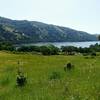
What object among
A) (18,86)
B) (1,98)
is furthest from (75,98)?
(18,86)

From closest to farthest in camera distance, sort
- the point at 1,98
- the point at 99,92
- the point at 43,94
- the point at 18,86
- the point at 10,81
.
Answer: the point at 99,92 < the point at 43,94 < the point at 1,98 < the point at 18,86 < the point at 10,81

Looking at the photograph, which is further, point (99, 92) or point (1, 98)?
point (1, 98)

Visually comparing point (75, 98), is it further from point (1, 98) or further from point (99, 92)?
point (1, 98)

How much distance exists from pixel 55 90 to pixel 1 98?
1.81 metres

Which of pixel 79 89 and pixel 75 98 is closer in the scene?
pixel 75 98

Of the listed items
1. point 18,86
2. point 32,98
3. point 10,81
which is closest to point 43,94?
point 32,98

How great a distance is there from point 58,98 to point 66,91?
538mm

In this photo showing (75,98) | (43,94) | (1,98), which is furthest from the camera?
(1,98)

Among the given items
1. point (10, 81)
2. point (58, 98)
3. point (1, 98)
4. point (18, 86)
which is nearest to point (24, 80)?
point (18, 86)

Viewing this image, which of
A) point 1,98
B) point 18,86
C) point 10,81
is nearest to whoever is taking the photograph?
point 1,98

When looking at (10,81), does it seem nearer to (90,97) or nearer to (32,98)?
(32,98)

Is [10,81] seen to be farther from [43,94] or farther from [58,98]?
[58,98]

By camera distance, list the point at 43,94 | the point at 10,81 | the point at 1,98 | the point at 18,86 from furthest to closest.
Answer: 1. the point at 10,81
2. the point at 18,86
3. the point at 1,98
4. the point at 43,94

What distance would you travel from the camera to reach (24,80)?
12289mm
